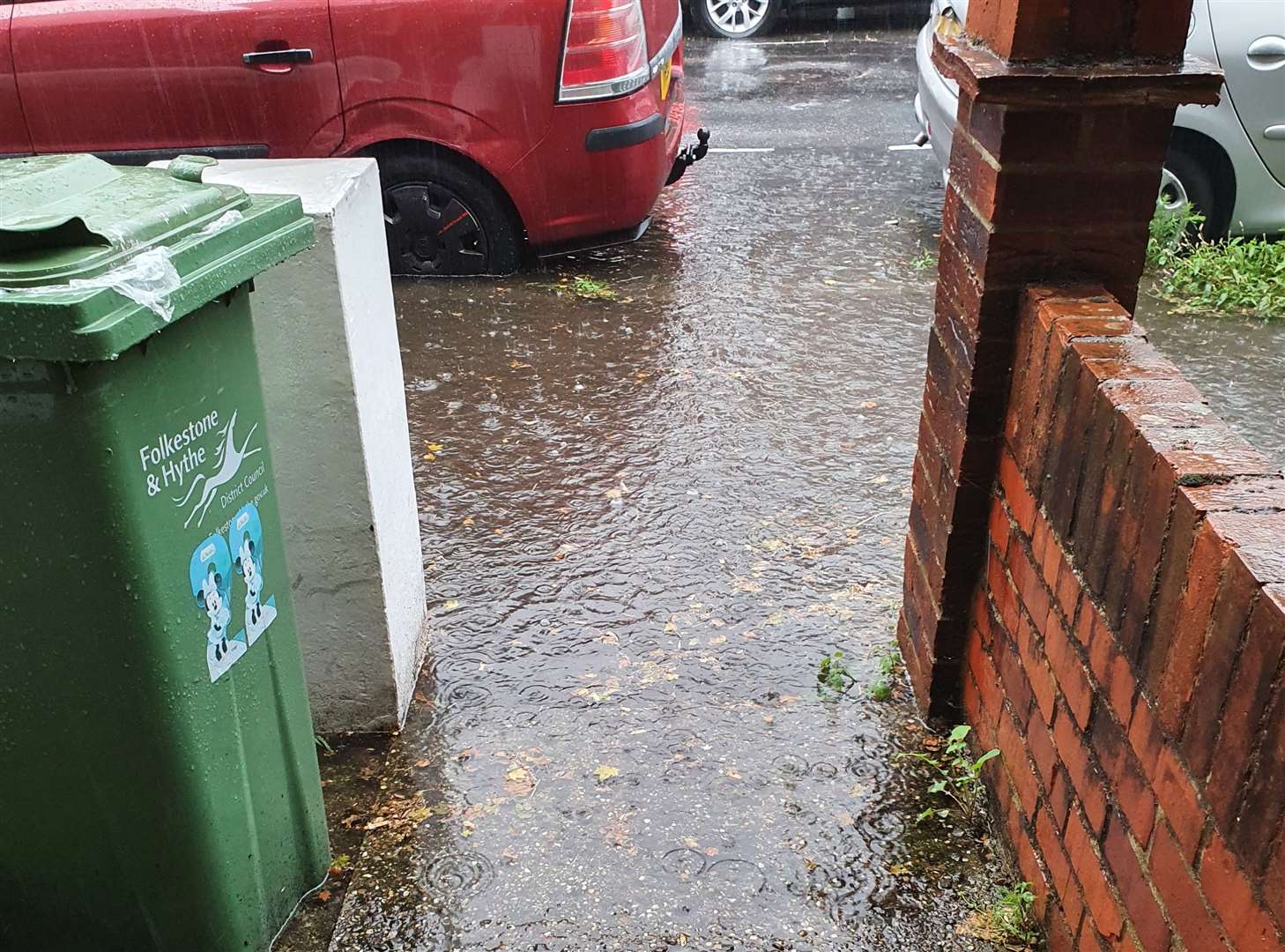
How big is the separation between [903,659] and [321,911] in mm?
1634

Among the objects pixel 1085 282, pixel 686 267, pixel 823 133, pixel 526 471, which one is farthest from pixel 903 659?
pixel 823 133

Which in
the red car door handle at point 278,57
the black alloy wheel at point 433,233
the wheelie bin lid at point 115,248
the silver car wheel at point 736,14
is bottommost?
the black alloy wheel at point 433,233

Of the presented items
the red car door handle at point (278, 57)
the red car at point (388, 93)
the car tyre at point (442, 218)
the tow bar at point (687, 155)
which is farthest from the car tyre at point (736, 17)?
the red car door handle at point (278, 57)

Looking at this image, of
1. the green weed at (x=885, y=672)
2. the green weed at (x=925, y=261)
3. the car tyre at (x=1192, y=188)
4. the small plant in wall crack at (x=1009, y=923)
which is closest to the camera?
the small plant in wall crack at (x=1009, y=923)

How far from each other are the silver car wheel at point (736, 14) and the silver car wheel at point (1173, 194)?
7113mm

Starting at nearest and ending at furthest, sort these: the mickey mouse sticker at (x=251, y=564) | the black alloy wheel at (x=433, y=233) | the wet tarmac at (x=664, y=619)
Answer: the mickey mouse sticker at (x=251, y=564), the wet tarmac at (x=664, y=619), the black alloy wheel at (x=433, y=233)

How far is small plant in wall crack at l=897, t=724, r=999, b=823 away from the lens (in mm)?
2742

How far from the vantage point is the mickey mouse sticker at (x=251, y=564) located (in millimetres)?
2139

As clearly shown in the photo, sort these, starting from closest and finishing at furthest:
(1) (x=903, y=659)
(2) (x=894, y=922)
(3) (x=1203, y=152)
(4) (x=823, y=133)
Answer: (2) (x=894, y=922)
(1) (x=903, y=659)
(3) (x=1203, y=152)
(4) (x=823, y=133)

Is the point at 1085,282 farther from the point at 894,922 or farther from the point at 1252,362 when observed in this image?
the point at 1252,362

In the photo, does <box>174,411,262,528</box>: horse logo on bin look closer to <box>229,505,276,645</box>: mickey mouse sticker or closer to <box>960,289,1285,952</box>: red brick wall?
<box>229,505,276,645</box>: mickey mouse sticker

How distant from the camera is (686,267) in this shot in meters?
6.11

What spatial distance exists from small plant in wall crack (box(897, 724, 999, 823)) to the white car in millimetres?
3537

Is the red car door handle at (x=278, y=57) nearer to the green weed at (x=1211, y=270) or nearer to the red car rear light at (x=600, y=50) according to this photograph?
the red car rear light at (x=600, y=50)
